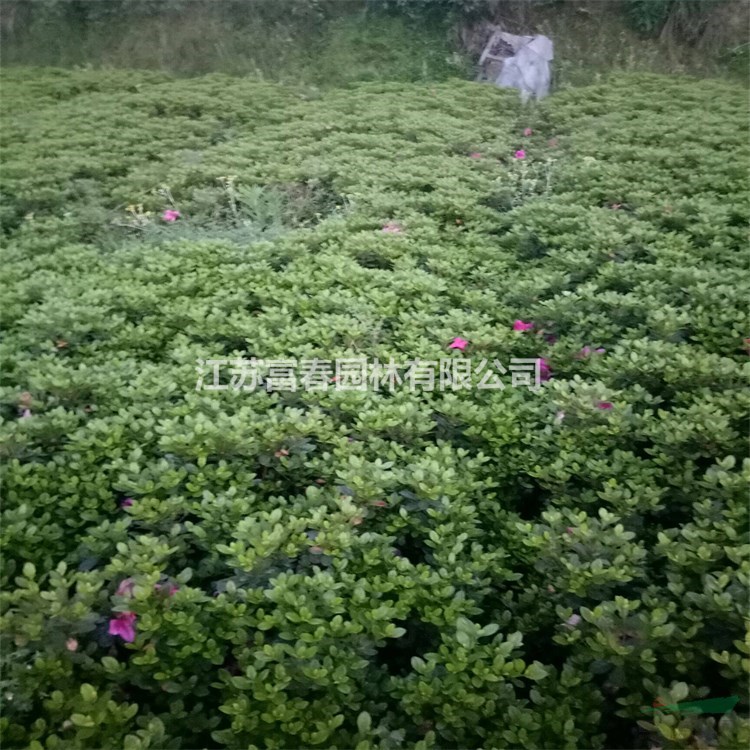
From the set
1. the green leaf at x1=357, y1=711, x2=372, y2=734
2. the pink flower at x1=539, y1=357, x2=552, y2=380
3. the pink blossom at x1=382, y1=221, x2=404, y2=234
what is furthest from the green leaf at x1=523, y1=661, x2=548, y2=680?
the pink blossom at x1=382, y1=221, x2=404, y2=234

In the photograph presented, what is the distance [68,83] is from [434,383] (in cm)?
269

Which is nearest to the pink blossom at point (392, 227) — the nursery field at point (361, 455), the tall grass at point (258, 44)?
the nursery field at point (361, 455)

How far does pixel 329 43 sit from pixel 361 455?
317cm

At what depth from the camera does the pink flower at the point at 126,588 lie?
4.09 feet

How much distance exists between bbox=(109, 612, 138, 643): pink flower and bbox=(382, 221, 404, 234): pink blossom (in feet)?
7.32

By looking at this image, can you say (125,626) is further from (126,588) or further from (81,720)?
(81,720)

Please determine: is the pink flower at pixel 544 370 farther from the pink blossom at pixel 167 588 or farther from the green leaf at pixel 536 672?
the pink blossom at pixel 167 588

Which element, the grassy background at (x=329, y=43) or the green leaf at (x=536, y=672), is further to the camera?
the grassy background at (x=329, y=43)

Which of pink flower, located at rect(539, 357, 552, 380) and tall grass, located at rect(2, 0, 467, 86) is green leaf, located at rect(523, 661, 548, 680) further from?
tall grass, located at rect(2, 0, 467, 86)

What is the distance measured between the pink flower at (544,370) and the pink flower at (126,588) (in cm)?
142

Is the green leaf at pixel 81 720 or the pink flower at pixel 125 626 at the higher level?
the pink flower at pixel 125 626

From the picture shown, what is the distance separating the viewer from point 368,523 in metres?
1.50

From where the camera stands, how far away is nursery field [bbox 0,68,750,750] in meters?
1.19

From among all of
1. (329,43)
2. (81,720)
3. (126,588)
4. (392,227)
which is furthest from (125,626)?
(329,43)
